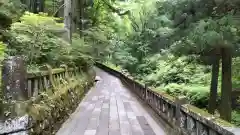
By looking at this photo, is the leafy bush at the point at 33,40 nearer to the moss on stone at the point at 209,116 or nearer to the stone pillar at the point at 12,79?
the stone pillar at the point at 12,79

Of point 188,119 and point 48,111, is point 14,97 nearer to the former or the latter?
point 48,111

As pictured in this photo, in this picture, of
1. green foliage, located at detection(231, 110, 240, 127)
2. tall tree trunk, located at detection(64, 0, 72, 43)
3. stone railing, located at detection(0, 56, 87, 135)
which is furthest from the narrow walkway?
tall tree trunk, located at detection(64, 0, 72, 43)

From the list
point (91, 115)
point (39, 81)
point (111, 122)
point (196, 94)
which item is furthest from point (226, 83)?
point (39, 81)

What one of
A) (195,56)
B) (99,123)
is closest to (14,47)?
(99,123)

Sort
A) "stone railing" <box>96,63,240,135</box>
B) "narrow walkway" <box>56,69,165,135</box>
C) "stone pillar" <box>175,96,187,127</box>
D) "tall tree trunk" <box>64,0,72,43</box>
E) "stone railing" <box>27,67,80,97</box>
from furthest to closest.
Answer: "tall tree trunk" <box>64,0,72,43</box>
"narrow walkway" <box>56,69,165,135</box>
"stone pillar" <box>175,96,187,127</box>
"stone railing" <box>27,67,80,97</box>
"stone railing" <box>96,63,240,135</box>

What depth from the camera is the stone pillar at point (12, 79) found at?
4414 mm

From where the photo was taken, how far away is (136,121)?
25.7ft

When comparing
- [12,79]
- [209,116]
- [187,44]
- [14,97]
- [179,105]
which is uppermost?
[187,44]

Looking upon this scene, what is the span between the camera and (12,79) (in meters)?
4.44

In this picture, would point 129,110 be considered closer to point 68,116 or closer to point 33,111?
point 68,116

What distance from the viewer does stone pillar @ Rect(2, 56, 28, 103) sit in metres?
4.41

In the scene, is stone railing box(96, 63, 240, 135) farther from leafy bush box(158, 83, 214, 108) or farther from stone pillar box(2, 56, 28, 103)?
leafy bush box(158, 83, 214, 108)

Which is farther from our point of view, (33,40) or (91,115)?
(91,115)

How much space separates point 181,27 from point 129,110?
3.12 metres
